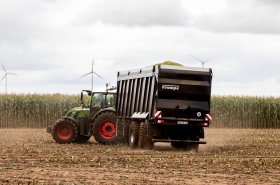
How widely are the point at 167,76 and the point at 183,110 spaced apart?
1.51 metres

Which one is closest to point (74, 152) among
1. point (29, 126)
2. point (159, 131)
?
point (159, 131)

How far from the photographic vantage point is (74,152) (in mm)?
27938

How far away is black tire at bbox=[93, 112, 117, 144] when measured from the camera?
110 feet

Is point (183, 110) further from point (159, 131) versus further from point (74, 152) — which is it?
point (74, 152)

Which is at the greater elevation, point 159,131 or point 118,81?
point 118,81

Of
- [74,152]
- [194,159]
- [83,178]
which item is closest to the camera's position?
[83,178]

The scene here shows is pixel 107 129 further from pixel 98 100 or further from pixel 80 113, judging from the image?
pixel 80 113

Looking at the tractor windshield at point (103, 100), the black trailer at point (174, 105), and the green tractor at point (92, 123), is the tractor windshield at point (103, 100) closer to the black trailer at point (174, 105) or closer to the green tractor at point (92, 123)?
the green tractor at point (92, 123)

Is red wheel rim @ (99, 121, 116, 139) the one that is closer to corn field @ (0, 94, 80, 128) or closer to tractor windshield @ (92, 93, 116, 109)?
tractor windshield @ (92, 93, 116, 109)

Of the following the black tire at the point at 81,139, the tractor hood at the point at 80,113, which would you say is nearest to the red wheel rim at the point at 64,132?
the black tire at the point at 81,139

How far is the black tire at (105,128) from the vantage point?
33.5m

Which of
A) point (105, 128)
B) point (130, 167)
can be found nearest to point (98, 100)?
point (105, 128)

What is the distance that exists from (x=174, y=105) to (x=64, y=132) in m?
7.31

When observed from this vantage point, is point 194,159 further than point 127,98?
No
